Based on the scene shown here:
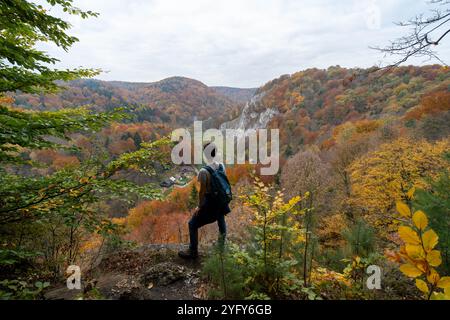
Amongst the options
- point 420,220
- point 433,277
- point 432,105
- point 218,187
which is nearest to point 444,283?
point 433,277

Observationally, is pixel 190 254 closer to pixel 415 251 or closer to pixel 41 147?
pixel 41 147

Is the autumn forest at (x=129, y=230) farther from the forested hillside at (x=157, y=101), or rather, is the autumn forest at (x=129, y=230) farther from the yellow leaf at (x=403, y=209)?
the forested hillside at (x=157, y=101)

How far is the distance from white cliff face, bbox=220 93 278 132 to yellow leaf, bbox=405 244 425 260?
4544 inches

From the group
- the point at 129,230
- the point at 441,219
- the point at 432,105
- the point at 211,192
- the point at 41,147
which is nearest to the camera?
the point at 441,219

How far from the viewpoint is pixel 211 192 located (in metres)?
4.34

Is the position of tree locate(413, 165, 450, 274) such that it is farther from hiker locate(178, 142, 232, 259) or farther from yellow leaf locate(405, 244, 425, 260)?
yellow leaf locate(405, 244, 425, 260)

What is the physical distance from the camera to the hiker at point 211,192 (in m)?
4.35

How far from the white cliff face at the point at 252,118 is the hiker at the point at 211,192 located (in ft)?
368

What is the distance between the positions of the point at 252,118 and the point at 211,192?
127555 millimetres

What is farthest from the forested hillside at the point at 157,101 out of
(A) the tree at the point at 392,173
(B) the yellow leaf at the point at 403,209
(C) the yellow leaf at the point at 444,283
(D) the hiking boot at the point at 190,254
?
(C) the yellow leaf at the point at 444,283

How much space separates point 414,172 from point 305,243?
17.8m

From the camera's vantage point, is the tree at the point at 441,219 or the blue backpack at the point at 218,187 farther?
the blue backpack at the point at 218,187
